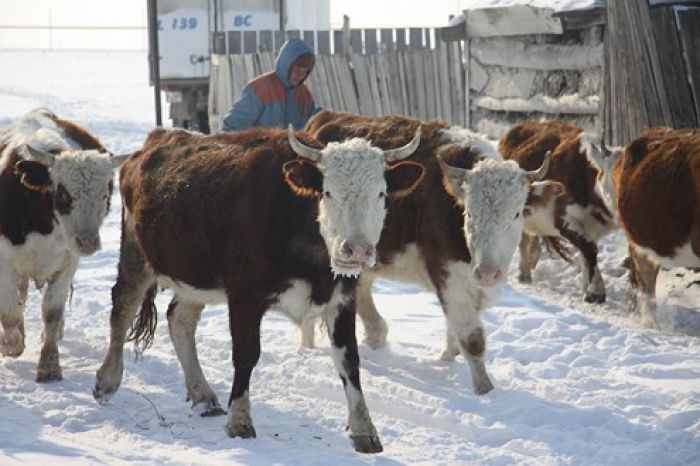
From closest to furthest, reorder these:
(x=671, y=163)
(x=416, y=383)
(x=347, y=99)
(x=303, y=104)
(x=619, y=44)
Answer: (x=416, y=383)
(x=671, y=163)
(x=303, y=104)
(x=619, y=44)
(x=347, y=99)

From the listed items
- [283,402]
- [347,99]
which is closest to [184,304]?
[283,402]

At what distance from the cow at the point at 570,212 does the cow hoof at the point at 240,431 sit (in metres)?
5.25

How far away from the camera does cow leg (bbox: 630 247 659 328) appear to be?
10.7 meters

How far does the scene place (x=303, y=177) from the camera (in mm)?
7055

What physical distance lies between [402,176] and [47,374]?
295 centimetres

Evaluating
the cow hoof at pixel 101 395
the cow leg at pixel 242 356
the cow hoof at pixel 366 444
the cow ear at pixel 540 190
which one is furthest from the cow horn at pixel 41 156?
the cow ear at pixel 540 190

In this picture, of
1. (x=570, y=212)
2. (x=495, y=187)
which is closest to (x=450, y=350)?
(x=495, y=187)

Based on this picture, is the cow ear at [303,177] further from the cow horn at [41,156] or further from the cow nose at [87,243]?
the cow horn at [41,156]

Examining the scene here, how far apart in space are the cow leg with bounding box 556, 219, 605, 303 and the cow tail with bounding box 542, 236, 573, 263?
1.54 feet

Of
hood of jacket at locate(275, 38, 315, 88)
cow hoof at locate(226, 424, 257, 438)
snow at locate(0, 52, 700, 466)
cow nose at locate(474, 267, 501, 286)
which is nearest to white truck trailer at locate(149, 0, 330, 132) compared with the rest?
snow at locate(0, 52, 700, 466)

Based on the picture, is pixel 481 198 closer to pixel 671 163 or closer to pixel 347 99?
pixel 671 163

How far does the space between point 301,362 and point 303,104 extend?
293cm

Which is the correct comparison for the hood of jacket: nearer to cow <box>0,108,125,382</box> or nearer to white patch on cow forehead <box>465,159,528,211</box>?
cow <box>0,108,125,382</box>

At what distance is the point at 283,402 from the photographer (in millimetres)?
8039
